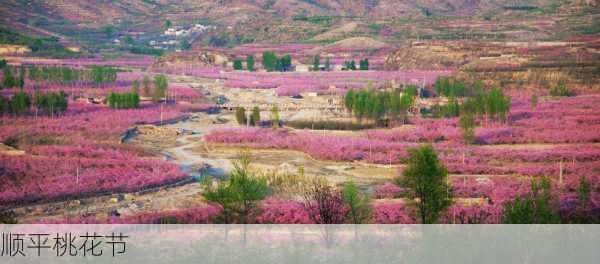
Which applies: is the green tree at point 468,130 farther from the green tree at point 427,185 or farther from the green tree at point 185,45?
the green tree at point 185,45

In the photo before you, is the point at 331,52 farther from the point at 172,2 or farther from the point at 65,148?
the point at 172,2

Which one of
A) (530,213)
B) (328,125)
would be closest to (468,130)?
(328,125)

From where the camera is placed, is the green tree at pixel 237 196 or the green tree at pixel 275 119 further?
the green tree at pixel 275 119

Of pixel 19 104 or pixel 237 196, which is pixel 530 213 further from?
pixel 19 104

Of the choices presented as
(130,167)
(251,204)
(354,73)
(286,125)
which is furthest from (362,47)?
(251,204)

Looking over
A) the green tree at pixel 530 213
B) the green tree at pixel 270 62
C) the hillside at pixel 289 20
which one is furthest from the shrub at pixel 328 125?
the hillside at pixel 289 20
